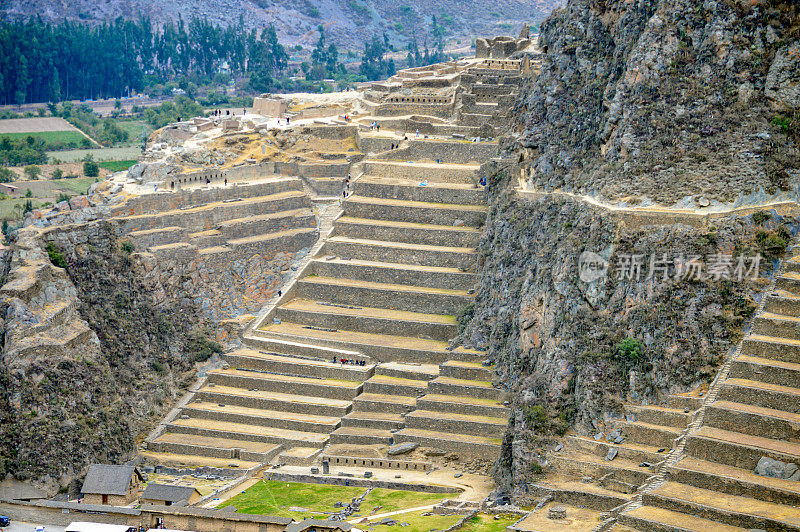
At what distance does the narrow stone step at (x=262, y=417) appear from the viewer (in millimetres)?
58781

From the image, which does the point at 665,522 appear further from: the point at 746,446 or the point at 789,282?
the point at 789,282

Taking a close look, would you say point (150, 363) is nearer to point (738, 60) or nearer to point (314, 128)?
point (314, 128)

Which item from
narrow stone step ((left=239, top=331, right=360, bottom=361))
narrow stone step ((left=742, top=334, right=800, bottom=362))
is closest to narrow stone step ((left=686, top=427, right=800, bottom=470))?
narrow stone step ((left=742, top=334, right=800, bottom=362))

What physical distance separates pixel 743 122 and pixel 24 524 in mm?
30976

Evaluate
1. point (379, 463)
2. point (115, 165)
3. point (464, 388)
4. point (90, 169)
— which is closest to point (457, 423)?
point (464, 388)

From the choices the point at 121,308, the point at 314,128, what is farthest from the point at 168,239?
the point at 314,128

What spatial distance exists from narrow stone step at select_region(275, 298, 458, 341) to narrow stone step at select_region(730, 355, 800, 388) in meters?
18.4

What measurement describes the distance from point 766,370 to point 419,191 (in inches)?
1066

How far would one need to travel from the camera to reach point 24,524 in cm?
4575

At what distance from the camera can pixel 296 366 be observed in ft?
203

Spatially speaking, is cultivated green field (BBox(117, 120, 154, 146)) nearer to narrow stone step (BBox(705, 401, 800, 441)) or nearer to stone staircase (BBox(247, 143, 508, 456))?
stone staircase (BBox(247, 143, 508, 456))

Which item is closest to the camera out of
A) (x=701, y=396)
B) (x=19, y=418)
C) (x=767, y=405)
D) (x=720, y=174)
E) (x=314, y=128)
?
(x=767, y=405)

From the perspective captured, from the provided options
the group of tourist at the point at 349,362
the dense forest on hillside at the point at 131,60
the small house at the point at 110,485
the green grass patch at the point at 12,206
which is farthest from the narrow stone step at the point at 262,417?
the dense forest on hillside at the point at 131,60

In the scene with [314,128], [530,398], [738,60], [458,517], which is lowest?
[458,517]
